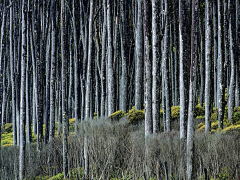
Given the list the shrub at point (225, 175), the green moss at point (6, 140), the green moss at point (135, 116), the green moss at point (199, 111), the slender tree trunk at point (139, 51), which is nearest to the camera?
the shrub at point (225, 175)

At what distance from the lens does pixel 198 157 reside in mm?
4824

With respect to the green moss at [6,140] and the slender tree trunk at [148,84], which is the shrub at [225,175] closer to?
the slender tree trunk at [148,84]

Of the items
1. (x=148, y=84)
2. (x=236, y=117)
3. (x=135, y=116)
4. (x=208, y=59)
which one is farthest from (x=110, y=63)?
(x=236, y=117)

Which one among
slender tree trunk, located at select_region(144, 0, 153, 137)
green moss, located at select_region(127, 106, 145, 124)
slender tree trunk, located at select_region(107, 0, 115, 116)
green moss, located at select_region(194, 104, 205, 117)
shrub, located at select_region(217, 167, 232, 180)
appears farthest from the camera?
green moss, located at select_region(194, 104, 205, 117)

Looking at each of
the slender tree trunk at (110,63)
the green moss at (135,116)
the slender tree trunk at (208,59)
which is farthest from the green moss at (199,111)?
the slender tree trunk at (208,59)

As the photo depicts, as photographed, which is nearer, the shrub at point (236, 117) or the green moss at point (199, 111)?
the shrub at point (236, 117)

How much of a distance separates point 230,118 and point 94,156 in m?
5.69

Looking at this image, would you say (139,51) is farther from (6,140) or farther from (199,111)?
(6,140)

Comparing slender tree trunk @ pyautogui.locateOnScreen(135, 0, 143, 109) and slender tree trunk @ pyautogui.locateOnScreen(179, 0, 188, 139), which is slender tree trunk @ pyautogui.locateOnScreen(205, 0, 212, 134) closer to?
slender tree trunk @ pyautogui.locateOnScreen(135, 0, 143, 109)

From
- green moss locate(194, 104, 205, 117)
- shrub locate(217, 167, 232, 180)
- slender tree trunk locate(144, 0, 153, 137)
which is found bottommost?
shrub locate(217, 167, 232, 180)

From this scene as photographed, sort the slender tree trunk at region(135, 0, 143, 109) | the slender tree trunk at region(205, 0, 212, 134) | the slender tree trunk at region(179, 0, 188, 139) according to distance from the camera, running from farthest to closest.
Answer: the slender tree trunk at region(135, 0, 143, 109), the slender tree trunk at region(205, 0, 212, 134), the slender tree trunk at region(179, 0, 188, 139)

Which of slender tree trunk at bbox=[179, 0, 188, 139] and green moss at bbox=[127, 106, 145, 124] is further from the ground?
slender tree trunk at bbox=[179, 0, 188, 139]

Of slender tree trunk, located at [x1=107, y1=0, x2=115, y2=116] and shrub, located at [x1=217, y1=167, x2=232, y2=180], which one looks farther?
slender tree trunk, located at [x1=107, y1=0, x2=115, y2=116]

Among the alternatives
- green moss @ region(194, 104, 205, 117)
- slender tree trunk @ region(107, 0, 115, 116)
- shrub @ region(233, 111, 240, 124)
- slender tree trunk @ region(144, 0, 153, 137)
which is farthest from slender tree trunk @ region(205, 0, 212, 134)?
green moss @ region(194, 104, 205, 117)
